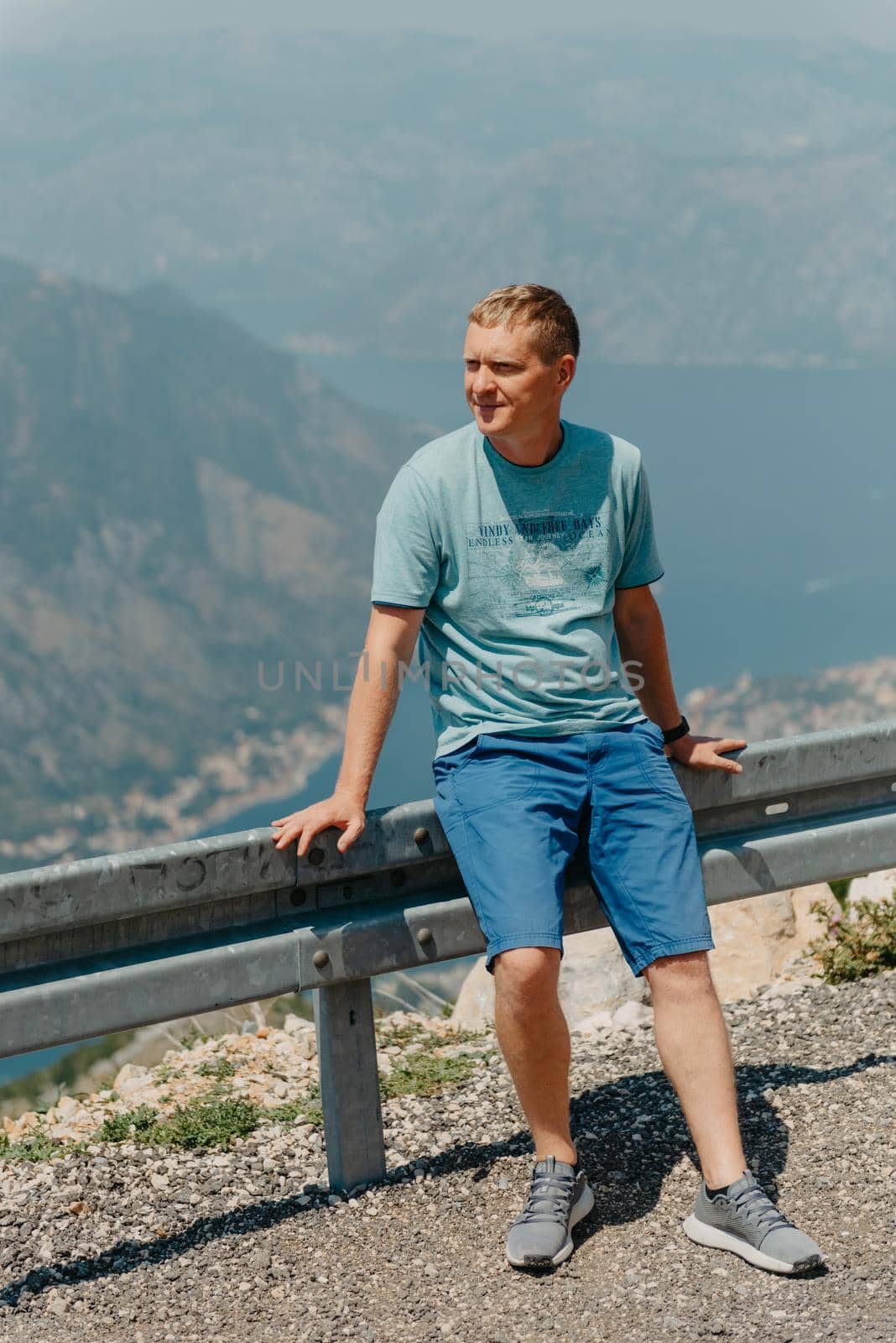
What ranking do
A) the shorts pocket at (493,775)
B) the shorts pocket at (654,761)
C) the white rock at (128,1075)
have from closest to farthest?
the shorts pocket at (493,775), the shorts pocket at (654,761), the white rock at (128,1075)

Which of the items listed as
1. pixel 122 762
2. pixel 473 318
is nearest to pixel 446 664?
pixel 473 318

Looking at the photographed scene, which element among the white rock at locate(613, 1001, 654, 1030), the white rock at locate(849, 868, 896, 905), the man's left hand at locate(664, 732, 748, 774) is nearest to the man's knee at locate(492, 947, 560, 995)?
the man's left hand at locate(664, 732, 748, 774)

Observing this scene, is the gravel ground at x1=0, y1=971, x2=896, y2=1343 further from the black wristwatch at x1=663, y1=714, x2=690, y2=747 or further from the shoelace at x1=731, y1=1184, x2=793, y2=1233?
the black wristwatch at x1=663, y1=714, x2=690, y2=747

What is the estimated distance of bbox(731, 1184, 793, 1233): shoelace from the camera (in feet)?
7.88

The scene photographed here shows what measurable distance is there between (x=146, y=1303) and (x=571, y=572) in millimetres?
1559

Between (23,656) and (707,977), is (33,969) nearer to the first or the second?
(707,977)

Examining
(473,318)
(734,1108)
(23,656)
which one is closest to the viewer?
(734,1108)

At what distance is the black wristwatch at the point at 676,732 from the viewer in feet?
9.79

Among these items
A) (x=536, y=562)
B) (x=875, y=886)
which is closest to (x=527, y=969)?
(x=536, y=562)

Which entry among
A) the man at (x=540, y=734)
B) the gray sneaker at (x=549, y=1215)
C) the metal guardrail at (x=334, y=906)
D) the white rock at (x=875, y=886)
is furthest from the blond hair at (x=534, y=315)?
the white rock at (x=875, y=886)

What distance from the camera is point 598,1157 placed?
111 inches

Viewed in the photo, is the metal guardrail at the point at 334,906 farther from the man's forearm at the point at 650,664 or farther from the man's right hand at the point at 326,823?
the man's forearm at the point at 650,664

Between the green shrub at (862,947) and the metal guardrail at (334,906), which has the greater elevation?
the metal guardrail at (334,906)

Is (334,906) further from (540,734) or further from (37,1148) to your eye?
(37,1148)
